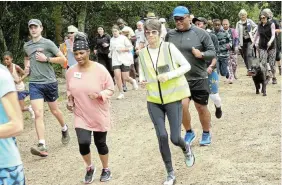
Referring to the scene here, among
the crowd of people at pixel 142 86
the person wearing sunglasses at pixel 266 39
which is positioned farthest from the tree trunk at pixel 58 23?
the crowd of people at pixel 142 86

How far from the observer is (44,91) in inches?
317

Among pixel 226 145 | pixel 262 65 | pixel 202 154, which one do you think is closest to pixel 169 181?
pixel 202 154

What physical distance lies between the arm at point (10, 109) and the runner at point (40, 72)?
448cm

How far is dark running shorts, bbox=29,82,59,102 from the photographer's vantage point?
26.1ft

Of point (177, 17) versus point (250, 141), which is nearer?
point (177, 17)

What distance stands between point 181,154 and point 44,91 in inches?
93.5

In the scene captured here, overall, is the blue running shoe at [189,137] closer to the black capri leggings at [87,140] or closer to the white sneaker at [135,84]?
the black capri leggings at [87,140]

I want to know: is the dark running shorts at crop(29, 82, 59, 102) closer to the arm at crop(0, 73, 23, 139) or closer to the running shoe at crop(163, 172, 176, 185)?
the running shoe at crop(163, 172, 176, 185)

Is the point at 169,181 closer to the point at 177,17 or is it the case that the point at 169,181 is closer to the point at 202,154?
the point at 202,154

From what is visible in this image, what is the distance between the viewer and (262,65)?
40.7ft

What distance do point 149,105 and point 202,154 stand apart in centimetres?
159

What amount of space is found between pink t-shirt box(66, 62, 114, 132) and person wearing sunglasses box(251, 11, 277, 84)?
7.28 metres

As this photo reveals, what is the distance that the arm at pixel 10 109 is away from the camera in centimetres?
335

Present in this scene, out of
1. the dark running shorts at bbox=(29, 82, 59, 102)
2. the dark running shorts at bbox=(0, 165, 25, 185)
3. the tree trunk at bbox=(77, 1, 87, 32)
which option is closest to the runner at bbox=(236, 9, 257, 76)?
the tree trunk at bbox=(77, 1, 87, 32)
